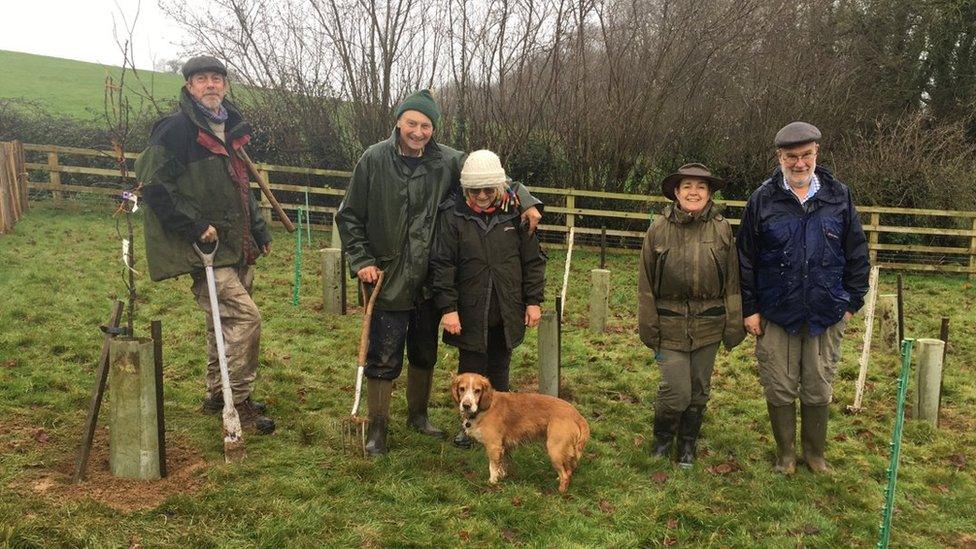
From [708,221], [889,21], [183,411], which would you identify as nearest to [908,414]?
[708,221]

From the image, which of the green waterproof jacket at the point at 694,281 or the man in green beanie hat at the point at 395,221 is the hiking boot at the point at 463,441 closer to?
the man in green beanie hat at the point at 395,221

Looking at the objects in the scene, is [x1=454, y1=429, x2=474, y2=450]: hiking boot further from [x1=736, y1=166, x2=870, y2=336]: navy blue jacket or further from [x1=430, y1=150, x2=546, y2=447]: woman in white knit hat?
[x1=736, y1=166, x2=870, y2=336]: navy blue jacket

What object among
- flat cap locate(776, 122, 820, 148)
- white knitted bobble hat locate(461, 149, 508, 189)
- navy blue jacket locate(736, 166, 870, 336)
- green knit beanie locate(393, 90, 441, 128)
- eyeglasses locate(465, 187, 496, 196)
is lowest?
navy blue jacket locate(736, 166, 870, 336)

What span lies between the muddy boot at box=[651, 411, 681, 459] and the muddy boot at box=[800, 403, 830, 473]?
797 millimetres

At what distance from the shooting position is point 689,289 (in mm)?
4176

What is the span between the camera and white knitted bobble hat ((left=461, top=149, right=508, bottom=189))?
401 cm

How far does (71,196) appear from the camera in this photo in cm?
1569

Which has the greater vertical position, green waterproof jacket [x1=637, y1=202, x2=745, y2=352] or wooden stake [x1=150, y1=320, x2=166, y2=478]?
green waterproof jacket [x1=637, y1=202, x2=745, y2=352]

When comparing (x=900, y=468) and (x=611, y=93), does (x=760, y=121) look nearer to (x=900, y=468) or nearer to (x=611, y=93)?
(x=611, y=93)

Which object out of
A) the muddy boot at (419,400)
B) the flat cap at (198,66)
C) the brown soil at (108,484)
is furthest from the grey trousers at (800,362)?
the flat cap at (198,66)

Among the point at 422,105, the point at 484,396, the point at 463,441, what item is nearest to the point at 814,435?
the point at 484,396

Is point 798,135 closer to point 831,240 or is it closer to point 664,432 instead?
point 831,240

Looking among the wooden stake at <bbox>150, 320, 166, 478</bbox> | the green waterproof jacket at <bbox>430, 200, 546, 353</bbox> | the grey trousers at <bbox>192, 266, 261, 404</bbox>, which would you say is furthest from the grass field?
the green waterproof jacket at <bbox>430, 200, 546, 353</bbox>

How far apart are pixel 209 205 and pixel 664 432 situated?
3.36 metres
